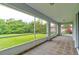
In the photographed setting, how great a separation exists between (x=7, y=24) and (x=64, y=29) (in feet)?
55.7

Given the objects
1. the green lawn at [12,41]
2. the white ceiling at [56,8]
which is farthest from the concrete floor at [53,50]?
the white ceiling at [56,8]

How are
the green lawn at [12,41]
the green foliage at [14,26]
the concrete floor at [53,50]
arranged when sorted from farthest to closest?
the concrete floor at [53,50]
the green foliage at [14,26]
the green lawn at [12,41]

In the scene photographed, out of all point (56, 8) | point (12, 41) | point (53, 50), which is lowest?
point (53, 50)

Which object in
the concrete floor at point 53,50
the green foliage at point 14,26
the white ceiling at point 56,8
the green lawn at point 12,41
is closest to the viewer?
the green lawn at point 12,41

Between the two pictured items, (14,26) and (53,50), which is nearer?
(14,26)

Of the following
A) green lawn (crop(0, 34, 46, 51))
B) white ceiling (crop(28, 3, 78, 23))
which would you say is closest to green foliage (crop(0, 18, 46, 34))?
green lawn (crop(0, 34, 46, 51))

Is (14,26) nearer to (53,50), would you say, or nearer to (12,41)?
(12,41)

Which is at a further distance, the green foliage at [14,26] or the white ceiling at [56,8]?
the white ceiling at [56,8]

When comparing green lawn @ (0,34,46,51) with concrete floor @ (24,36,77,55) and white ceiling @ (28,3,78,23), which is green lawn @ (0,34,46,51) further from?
white ceiling @ (28,3,78,23)

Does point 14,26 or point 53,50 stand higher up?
point 14,26

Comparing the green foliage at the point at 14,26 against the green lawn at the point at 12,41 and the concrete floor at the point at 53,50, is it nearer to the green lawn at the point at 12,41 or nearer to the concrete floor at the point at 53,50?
the green lawn at the point at 12,41

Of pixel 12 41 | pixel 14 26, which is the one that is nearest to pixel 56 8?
pixel 14 26

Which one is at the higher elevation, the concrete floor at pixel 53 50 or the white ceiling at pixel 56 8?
the white ceiling at pixel 56 8

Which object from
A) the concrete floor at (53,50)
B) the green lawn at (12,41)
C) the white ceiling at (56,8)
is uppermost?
the white ceiling at (56,8)
